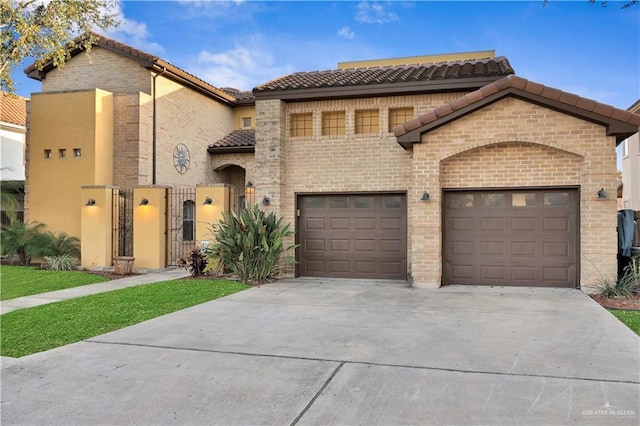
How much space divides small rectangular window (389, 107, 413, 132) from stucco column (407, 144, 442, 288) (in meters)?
1.83

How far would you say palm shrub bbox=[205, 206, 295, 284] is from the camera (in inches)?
464

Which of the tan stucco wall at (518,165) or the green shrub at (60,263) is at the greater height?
the tan stucco wall at (518,165)

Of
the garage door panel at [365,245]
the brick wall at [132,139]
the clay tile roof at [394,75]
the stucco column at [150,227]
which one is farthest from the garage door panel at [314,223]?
the brick wall at [132,139]

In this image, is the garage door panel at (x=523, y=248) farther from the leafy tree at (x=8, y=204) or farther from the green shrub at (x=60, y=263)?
the leafy tree at (x=8, y=204)

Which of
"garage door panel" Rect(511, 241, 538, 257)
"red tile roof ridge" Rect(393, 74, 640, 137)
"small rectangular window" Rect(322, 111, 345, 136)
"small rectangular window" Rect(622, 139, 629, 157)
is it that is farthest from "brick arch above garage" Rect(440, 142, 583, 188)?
"small rectangular window" Rect(622, 139, 629, 157)

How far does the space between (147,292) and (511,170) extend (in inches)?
351

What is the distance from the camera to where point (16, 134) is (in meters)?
24.4

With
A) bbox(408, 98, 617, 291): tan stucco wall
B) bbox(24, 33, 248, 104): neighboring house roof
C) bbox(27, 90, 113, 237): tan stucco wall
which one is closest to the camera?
bbox(408, 98, 617, 291): tan stucco wall

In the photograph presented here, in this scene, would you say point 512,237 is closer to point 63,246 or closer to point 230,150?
point 230,150

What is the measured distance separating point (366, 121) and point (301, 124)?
1.90m

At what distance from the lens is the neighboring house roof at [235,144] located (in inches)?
753

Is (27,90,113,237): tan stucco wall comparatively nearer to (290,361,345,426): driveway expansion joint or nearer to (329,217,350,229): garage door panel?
(329,217,350,229): garage door panel

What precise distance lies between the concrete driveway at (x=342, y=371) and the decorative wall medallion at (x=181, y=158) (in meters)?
10.8

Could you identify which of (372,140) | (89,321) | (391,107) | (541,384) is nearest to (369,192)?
(372,140)
